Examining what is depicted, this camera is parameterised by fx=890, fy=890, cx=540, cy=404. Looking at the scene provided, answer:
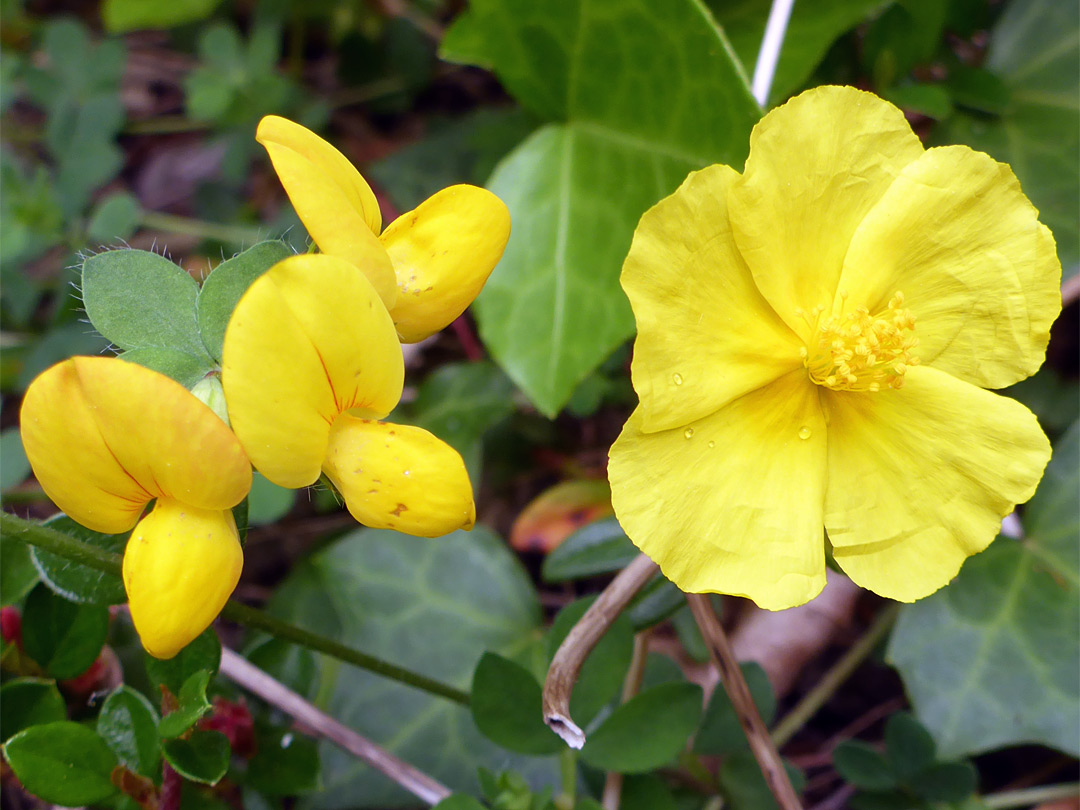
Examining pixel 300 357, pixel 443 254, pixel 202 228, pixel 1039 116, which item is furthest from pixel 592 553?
pixel 202 228

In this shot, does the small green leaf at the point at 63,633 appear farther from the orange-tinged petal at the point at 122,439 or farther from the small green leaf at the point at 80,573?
the orange-tinged petal at the point at 122,439

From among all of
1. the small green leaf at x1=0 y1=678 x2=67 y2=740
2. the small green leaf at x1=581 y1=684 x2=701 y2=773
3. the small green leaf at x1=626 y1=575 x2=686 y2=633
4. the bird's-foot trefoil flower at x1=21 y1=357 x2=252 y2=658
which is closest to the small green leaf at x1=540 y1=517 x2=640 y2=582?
the small green leaf at x1=626 y1=575 x2=686 y2=633

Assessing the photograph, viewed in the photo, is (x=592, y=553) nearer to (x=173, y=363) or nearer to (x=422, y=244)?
(x=422, y=244)

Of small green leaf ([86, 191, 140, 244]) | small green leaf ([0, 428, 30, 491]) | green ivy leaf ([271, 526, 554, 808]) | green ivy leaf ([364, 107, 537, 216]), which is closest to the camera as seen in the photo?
small green leaf ([0, 428, 30, 491])

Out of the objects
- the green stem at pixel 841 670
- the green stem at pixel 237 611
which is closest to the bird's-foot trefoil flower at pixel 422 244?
the green stem at pixel 237 611

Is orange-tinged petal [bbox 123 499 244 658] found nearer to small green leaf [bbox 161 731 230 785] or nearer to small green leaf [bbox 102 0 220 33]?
small green leaf [bbox 161 731 230 785]
